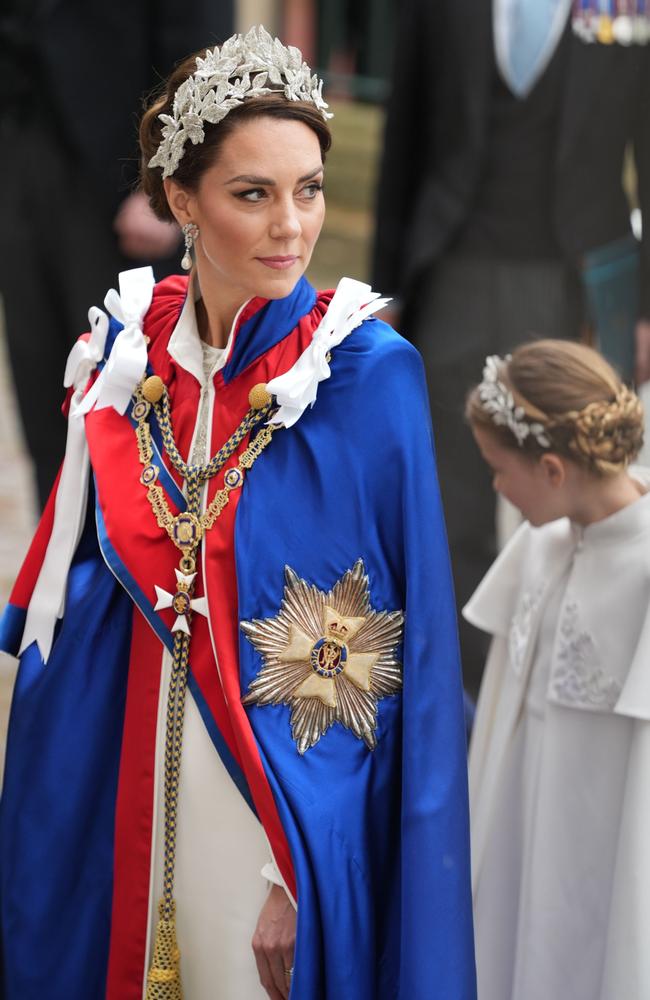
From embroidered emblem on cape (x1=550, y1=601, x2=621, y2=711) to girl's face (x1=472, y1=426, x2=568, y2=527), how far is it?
0.16 metres

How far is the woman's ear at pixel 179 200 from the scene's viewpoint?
2.28 m

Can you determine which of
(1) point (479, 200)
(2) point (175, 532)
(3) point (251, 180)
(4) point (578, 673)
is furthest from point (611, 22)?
(2) point (175, 532)

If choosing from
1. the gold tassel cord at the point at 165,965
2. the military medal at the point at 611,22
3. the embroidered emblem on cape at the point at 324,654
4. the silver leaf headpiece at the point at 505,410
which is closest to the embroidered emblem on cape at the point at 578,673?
the silver leaf headpiece at the point at 505,410

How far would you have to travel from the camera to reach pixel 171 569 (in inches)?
91.0

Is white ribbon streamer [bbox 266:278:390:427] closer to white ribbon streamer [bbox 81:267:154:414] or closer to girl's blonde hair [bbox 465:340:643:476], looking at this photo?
white ribbon streamer [bbox 81:267:154:414]

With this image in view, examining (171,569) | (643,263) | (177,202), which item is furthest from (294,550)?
(643,263)

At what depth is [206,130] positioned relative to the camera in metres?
2.21

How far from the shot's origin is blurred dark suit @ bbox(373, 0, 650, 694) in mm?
3953

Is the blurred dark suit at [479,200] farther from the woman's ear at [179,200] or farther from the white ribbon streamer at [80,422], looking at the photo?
the woman's ear at [179,200]

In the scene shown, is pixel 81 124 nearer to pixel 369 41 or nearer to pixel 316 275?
pixel 316 275

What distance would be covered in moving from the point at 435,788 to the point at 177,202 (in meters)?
0.90

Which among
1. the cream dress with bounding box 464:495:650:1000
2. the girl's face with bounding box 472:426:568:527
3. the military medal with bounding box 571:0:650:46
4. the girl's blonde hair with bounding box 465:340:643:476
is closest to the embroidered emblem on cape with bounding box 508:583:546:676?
the cream dress with bounding box 464:495:650:1000

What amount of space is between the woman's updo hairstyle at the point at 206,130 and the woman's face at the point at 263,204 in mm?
11

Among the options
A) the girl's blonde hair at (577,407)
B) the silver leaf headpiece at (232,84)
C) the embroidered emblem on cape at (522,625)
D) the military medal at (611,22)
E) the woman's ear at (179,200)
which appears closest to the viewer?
the silver leaf headpiece at (232,84)
